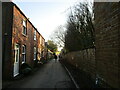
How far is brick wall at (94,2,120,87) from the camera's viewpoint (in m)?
4.37

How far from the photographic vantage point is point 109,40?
195 inches

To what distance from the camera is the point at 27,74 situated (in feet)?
44.7

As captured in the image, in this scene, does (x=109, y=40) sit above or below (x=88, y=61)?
above

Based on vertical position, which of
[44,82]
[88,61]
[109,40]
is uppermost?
[109,40]

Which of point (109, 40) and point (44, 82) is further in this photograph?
point (44, 82)

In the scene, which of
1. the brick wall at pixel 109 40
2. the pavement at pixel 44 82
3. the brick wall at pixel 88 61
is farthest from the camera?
the pavement at pixel 44 82

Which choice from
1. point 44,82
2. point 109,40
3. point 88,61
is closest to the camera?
point 109,40

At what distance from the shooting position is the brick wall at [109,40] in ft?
14.3

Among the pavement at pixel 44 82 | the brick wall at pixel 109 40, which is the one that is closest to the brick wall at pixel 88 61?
the pavement at pixel 44 82

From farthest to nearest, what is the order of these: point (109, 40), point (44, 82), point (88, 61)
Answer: point (88, 61) → point (44, 82) → point (109, 40)

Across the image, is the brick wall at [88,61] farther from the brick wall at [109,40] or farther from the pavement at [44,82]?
the brick wall at [109,40]

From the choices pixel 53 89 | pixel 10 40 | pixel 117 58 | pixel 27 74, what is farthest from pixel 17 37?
pixel 117 58

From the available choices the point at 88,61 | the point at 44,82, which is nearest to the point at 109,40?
the point at 88,61

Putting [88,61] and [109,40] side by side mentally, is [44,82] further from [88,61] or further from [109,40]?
[109,40]
